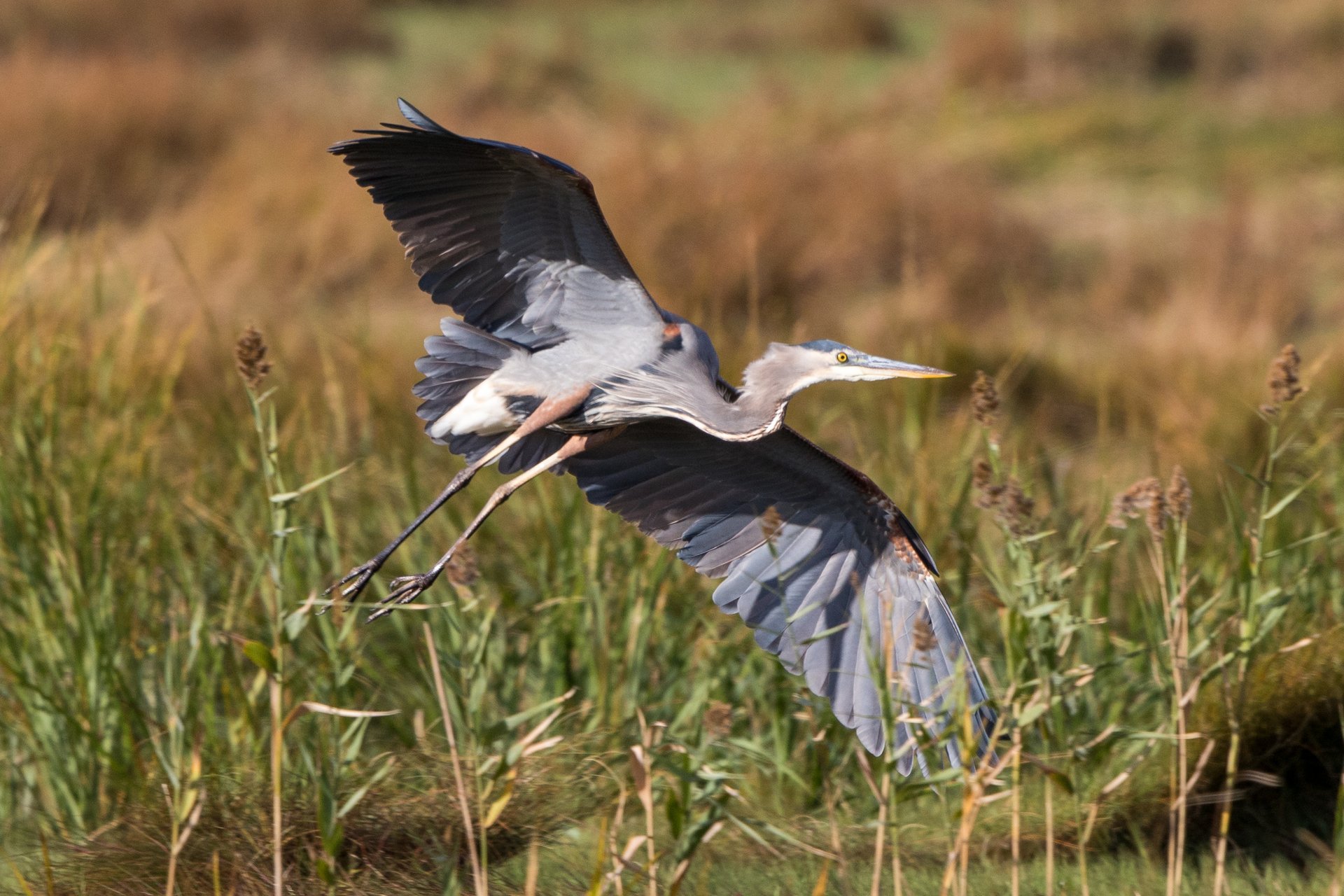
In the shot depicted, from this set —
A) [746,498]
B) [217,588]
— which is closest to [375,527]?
[217,588]

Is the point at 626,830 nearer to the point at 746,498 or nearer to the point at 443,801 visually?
the point at 443,801

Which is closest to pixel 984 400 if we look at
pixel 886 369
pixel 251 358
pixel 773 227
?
pixel 886 369

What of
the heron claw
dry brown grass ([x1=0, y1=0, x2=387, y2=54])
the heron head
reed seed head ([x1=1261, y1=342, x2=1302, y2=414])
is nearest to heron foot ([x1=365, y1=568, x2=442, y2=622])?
the heron claw

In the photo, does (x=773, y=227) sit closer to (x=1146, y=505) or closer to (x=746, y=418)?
(x=746, y=418)

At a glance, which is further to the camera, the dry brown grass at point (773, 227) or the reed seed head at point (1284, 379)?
the dry brown grass at point (773, 227)

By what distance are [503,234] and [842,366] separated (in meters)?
0.71

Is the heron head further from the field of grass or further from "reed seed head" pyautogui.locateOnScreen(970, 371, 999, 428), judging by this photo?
"reed seed head" pyautogui.locateOnScreen(970, 371, 999, 428)

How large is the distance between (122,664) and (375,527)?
95 centimetres

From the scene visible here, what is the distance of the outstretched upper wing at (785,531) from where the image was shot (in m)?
3.58

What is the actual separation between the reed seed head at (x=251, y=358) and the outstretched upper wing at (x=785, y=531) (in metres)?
1.05

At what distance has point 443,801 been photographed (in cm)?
335

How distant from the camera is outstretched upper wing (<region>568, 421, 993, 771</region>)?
11.8 ft

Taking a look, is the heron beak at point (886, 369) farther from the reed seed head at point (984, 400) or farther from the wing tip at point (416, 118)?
the wing tip at point (416, 118)

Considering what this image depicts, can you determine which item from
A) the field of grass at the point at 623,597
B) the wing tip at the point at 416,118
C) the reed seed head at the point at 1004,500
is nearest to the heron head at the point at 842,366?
the field of grass at the point at 623,597
